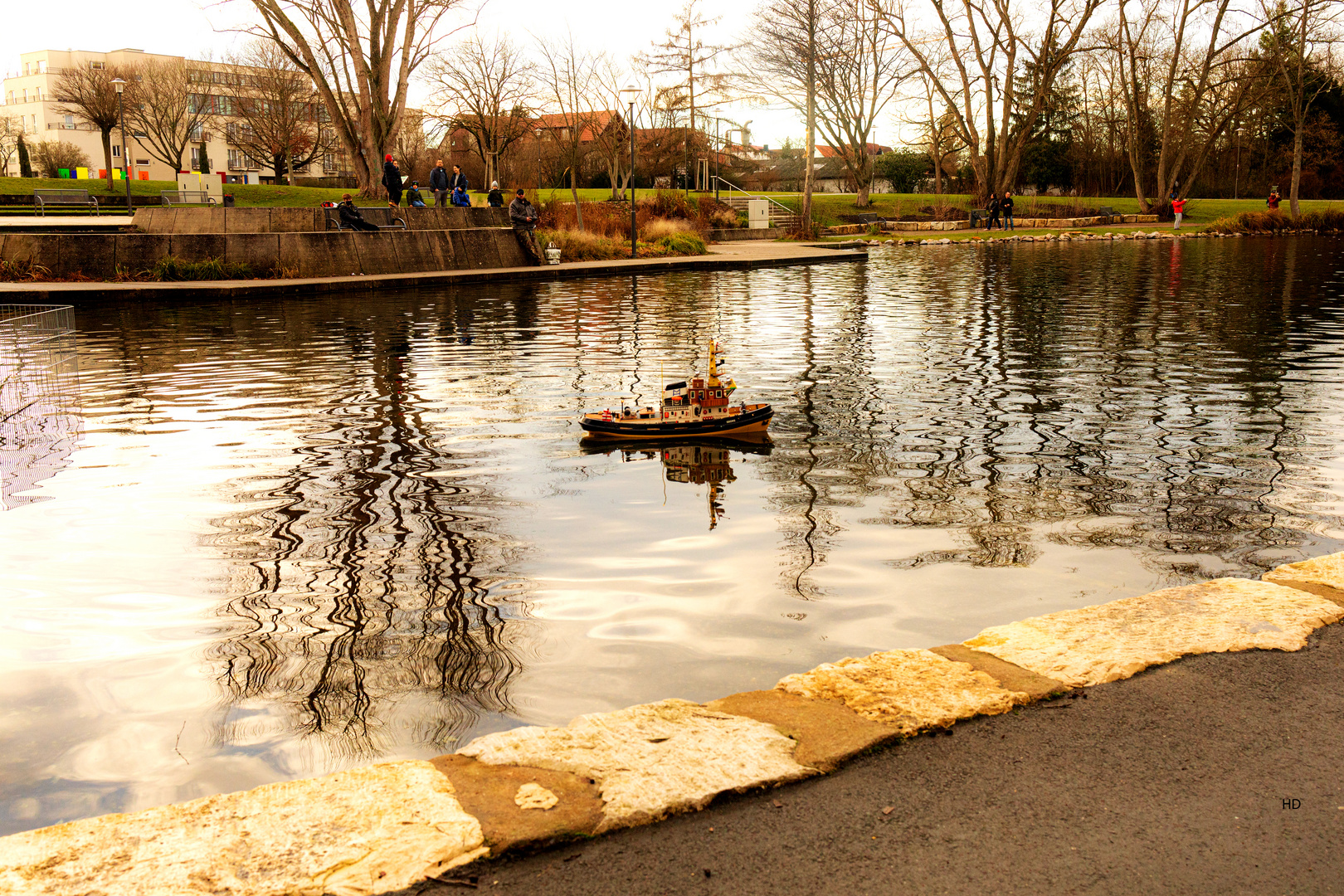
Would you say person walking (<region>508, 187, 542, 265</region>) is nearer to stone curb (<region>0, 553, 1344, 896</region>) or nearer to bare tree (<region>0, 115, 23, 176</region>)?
stone curb (<region>0, 553, 1344, 896</region>)

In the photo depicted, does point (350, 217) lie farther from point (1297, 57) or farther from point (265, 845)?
point (1297, 57)

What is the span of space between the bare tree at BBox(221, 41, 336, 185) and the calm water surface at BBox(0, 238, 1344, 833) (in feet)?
181

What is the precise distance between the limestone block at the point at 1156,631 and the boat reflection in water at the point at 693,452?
4503mm

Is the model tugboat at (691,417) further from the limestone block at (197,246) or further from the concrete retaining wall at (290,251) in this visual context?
the limestone block at (197,246)

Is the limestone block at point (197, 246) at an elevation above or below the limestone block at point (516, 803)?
above

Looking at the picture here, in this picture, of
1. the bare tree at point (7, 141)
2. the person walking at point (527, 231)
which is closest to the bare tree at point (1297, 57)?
the person walking at point (527, 231)

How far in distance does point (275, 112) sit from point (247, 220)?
4776cm

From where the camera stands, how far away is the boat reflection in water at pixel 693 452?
9.88 meters

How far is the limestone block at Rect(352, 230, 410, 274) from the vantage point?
97.2 feet

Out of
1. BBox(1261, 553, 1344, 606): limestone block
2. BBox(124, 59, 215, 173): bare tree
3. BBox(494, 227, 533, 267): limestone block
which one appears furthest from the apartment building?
BBox(1261, 553, 1344, 606): limestone block

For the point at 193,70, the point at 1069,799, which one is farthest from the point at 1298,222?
the point at 193,70

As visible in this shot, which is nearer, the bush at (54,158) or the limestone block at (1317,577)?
the limestone block at (1317,577)

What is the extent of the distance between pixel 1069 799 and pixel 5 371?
1504cm

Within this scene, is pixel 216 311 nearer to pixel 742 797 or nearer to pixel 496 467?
pixel 496 467
